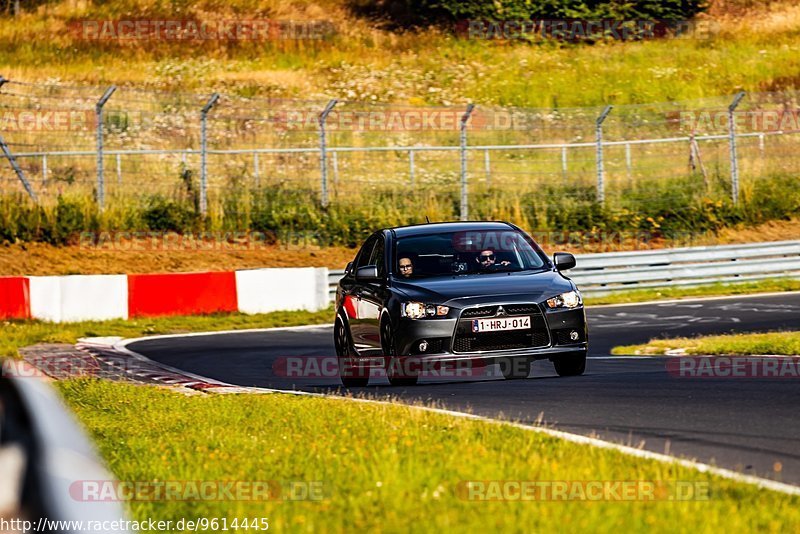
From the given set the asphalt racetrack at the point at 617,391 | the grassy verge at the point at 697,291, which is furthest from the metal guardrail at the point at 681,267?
the asphalt racetrack at the point at 617,391

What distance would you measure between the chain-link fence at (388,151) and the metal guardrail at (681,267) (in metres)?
3.51

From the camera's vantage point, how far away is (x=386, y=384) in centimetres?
1338

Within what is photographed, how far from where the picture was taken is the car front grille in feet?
39.4

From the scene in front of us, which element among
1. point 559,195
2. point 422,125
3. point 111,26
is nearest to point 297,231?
point 559,195

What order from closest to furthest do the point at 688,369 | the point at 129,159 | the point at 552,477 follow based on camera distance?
the point at 552,477 → the point at 688,369 → the point at 129,159

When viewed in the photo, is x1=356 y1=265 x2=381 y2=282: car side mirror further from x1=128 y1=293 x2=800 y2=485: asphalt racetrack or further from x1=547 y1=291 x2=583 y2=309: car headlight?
x1=547 y1=291 x2=583 y2=309: car headlight

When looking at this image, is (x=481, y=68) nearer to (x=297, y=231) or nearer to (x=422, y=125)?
(x=422, y=125)

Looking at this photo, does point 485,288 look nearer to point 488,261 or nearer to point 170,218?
point 488,261

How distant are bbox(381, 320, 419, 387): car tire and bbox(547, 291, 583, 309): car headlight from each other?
1.39 meters

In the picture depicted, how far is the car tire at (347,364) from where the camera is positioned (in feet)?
43.6

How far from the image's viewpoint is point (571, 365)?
12.6 m

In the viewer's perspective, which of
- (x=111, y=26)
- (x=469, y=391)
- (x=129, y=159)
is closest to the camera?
(x=469, y=391)

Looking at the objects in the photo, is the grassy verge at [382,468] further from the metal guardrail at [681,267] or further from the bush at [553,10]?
the bush at [553,10]

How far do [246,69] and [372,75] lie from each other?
4266mm
